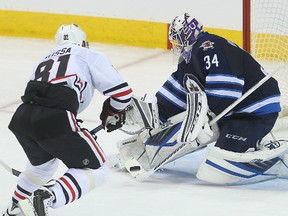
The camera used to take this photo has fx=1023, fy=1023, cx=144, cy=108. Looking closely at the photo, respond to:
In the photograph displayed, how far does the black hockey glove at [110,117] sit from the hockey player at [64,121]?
0.26 feet

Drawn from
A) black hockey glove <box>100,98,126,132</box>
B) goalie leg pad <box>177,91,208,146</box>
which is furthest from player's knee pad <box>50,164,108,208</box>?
goalie leg pad <box>177,91,208,146</box>

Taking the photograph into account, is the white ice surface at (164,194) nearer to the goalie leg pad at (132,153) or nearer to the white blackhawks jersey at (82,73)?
the goalie leg pad at (132,153)

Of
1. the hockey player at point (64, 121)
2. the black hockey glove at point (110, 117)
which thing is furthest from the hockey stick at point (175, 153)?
the hockey player at point (64, 121)

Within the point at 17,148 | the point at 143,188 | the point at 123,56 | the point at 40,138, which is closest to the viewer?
the point at 40,138

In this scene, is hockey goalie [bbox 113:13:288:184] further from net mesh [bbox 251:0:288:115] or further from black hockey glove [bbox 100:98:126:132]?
net mesh [bbox 251:0:288:115]

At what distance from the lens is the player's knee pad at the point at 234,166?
14.1ft

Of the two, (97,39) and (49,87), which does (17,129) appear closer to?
(49,87)

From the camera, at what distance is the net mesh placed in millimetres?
5195

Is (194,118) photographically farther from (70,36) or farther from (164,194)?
(70,36)

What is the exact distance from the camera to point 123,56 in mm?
6875

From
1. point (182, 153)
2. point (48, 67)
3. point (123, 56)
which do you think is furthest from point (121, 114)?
point (123, 56)

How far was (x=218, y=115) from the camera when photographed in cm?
432

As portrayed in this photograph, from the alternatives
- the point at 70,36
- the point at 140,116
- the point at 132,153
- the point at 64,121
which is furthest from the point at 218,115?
the point at 64,121

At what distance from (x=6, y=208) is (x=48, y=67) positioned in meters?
0.67
